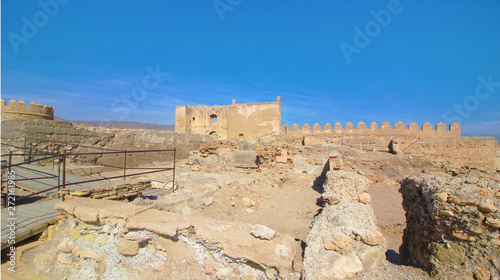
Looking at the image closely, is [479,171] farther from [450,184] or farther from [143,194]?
[143,194]

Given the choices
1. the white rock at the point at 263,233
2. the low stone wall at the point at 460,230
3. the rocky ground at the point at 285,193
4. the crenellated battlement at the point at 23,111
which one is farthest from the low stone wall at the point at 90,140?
the crenellated battlement at the point at 23,111

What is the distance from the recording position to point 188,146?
12.1 m

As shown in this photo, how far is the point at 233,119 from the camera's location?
26656 mm

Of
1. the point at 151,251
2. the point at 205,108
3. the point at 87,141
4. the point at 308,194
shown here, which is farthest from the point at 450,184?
the point at 205,108

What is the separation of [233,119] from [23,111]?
→ 16.6 m

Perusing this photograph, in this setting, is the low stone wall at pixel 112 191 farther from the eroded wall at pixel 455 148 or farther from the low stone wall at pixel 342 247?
the eroded wall at pixel 455 148

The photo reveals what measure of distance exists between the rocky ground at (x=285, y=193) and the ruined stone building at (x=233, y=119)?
13.3 meters

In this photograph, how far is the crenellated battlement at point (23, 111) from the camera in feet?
54.1

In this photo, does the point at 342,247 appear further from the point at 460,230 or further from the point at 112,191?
the point at 112,191

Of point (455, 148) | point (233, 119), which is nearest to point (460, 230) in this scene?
point (455, 148)

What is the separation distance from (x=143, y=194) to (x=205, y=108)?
25.6m

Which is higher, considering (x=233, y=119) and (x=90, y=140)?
(x=233, y=119)

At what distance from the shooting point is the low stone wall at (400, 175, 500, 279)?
2.24m

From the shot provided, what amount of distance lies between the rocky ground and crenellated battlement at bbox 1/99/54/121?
1402 centimetres
